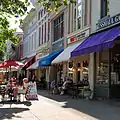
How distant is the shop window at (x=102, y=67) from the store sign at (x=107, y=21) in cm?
150

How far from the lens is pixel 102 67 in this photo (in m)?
20.3

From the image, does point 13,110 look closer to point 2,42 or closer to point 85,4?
point 85,4

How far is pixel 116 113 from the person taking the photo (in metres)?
13.3

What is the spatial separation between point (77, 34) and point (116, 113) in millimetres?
11732

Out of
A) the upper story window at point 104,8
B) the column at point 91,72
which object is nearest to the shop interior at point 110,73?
the column at point 91,72

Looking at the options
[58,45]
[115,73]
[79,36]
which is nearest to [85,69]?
[79,36]

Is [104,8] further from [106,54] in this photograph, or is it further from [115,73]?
[115,73]

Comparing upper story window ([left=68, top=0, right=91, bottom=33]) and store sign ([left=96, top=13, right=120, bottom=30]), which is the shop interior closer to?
store sign ([left=96, top=13, right=120, bottom=30])

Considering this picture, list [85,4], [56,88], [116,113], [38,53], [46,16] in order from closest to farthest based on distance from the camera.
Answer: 1. [116,113]
2. [85,4]
3. [56,88]
4. [46,16]
5. [38,53]

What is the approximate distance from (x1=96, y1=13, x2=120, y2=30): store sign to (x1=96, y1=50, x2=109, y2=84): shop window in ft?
4.93

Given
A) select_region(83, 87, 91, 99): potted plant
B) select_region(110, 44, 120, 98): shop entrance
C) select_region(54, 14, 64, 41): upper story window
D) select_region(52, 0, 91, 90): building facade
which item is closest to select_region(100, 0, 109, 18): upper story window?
select_region(52, 0, 91, 90): building facade

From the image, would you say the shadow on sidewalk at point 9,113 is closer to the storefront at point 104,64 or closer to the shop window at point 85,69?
the storefront at point 104,64

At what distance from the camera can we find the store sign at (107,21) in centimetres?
1782

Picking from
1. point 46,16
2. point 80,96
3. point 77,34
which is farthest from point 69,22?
point 46,16
